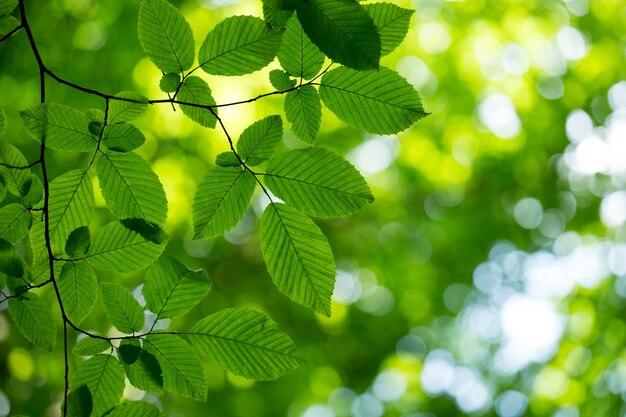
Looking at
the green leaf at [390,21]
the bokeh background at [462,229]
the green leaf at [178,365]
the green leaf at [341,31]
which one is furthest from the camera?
the bokeh background at [462,229]

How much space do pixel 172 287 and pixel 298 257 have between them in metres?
0.22

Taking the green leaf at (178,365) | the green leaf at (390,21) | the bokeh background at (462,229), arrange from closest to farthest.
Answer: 1. the green leaf at (390,21)
2. the green leaf at (178,365)
3. the bokeh background at (462,229)

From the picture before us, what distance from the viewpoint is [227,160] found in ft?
2.93

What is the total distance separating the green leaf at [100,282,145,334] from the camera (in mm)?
917

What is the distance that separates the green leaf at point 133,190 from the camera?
2.97 feet

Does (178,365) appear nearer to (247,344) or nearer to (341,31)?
(247,344)

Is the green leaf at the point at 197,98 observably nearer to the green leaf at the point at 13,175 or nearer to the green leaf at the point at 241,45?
the green leaf at the point at 241,45

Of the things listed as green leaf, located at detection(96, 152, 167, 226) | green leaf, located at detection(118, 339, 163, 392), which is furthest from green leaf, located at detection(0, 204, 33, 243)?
green leaf, located at detection(118, 339, 163, 392)

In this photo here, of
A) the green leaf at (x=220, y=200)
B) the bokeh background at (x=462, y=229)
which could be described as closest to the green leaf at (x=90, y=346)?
the green leaf at (x=220, y=200)

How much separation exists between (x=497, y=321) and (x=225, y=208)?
234 inches

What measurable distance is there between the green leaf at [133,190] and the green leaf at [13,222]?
14cm

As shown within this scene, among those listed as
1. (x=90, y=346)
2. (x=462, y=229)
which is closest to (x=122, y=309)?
(x=90, y=346)

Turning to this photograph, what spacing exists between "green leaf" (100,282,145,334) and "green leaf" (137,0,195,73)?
0.37 meters

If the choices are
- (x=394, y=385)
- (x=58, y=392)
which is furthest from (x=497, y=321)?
(x=58, y=392)
